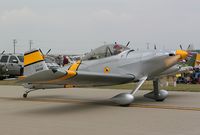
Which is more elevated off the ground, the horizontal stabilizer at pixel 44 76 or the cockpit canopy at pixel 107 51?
the cockpit canopy at pixel 107 51

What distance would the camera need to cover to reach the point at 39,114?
8.70 meters

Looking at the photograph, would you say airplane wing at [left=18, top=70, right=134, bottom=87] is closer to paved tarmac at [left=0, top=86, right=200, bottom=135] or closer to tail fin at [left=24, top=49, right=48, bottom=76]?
paved tarmac at [left=0, top=86, right=200, bottom=135]

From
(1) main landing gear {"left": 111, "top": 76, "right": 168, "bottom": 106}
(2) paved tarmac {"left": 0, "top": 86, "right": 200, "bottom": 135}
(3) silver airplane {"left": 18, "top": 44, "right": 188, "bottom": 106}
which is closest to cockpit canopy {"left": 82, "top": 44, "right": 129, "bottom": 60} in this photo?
(3) silver airplane {"left": 18, "top": 44, "right": 188, "bottom": 106}

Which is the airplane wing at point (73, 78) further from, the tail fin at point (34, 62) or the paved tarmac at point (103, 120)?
the tail fin at point (34, 62)

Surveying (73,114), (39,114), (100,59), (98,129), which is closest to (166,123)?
(98,129)

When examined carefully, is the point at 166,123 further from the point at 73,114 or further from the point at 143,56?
the point at 143,56

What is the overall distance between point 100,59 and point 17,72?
16.0 metres

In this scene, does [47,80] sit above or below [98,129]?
above

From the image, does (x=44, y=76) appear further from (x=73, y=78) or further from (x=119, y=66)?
(x=119, y=66)

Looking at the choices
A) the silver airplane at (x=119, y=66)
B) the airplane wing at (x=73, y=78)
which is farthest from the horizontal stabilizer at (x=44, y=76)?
the silver airplane at (x=119, y=66)

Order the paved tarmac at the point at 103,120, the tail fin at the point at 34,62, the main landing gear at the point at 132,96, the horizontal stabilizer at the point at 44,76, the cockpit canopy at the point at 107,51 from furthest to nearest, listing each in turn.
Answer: the tail fin at the point at 34,62 < the cockpit canopy at the point at 107,51 < the main landing gear at the point at 132,96 < the horizontal stabilizer at the point at 44,76 < the paved tarmac at the point at 103,120

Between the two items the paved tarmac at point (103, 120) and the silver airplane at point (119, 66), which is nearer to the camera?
the paved tarmac at point (103, 120)

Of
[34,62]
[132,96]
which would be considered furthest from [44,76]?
[34,62]

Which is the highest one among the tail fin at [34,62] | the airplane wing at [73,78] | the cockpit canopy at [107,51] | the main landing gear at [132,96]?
the cockpit canopy at [107,51]
